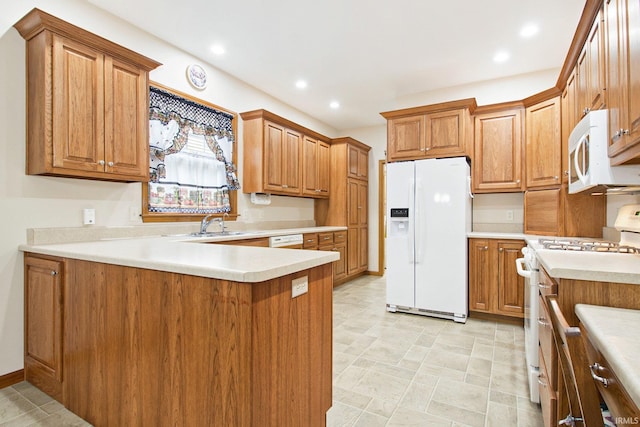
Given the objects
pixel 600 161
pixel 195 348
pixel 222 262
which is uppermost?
pixel 600 161

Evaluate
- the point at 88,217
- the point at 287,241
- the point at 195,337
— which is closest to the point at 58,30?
the point at 88,217

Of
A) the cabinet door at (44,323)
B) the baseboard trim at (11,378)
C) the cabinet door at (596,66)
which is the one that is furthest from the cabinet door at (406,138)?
the baseboard trim at (11,378)

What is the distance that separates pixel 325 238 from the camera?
15.3 ft

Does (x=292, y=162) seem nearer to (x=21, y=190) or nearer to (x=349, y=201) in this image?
(x=349, y=201)

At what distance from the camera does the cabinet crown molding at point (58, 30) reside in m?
2.08

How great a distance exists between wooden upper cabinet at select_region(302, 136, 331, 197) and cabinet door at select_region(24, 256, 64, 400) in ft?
Result: 10.5

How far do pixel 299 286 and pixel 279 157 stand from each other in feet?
10.4

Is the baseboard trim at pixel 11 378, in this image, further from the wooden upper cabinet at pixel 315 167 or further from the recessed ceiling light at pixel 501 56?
the recessed ceiling light at pixel 501 56

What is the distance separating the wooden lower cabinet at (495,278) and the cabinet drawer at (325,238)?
190 centimetres

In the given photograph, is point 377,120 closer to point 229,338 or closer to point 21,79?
point 21,79

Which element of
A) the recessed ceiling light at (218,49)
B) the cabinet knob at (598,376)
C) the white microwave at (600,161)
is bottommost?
the cabinet knob at (598,376)

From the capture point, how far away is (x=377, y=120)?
18.9 feet

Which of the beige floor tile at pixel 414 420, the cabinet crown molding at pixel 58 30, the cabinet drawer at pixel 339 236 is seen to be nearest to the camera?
the beige floor tile at pixel 414 420

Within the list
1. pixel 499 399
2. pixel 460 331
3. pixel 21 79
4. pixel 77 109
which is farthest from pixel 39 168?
pixel 460 331
